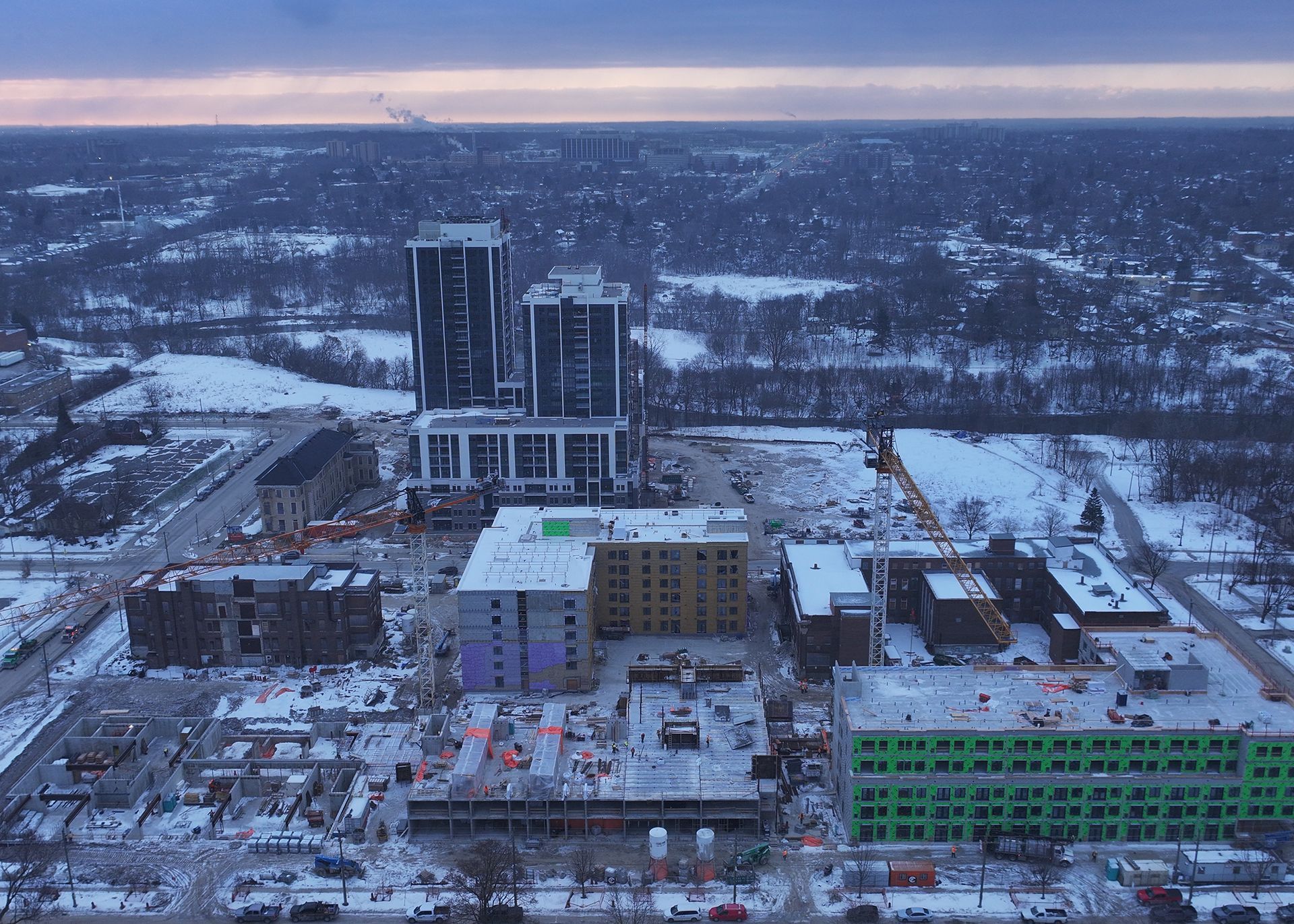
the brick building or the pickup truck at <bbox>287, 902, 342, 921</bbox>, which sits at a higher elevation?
the brick building

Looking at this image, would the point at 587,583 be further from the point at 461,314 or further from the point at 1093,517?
the point at 1093,517

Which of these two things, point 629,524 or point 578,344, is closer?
point 629,524

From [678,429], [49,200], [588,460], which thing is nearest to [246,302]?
[678,429]

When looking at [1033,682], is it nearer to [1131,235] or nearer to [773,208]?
[1131,235]

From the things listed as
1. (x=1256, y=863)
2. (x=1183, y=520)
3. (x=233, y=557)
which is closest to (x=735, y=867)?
(x=1256, y=863)

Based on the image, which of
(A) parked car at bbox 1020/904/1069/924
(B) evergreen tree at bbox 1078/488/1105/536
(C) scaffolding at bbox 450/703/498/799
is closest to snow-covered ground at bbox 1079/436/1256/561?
(B) evergreen tree at bbox 1078/488/1105/536

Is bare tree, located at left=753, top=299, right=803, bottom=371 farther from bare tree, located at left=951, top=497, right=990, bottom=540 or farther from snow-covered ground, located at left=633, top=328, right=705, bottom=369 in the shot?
bare tree, located at left=951, top=497, right=990, bottom=540
